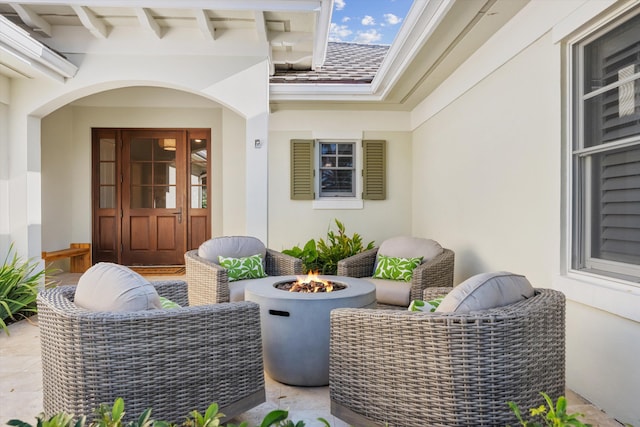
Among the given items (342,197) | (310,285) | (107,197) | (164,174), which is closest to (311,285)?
(310,285)

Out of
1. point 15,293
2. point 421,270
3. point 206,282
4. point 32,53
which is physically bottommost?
point 15,293

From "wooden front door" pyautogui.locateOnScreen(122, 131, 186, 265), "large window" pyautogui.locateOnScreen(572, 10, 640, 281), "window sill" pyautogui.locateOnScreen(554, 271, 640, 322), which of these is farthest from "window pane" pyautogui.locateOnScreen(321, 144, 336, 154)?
"window sill" pyautogui.locateOnScreen(554, 271, 640, 322)

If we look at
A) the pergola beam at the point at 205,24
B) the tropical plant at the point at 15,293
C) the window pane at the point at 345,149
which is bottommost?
the tropical plant at the point at 15,293

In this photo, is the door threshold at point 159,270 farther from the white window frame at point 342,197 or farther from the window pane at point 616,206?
the window pane at point 616,206

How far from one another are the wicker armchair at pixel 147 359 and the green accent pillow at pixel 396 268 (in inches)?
89.1

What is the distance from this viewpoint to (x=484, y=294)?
6.03ft

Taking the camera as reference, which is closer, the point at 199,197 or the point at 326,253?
the point at 326,253

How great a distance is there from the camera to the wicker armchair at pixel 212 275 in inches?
143

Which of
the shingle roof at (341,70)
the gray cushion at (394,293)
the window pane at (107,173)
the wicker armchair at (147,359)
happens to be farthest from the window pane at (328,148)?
the wicker armchair at (147,359)

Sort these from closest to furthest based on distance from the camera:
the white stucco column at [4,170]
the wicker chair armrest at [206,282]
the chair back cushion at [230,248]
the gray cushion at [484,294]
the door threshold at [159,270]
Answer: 1. the gray cushion at [484,294]
2. the wicker chair armrest at [206,282]
3. the chair back cushion at [230,248]
4. the white stucco column at [4,170]
5. the door threshold at [159,270]

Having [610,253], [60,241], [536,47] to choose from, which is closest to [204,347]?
[610,253]

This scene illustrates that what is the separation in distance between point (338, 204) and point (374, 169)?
740 millimetres

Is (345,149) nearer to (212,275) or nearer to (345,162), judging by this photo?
(345,162)

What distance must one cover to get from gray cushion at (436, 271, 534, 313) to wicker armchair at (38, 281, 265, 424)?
3.28 feet
